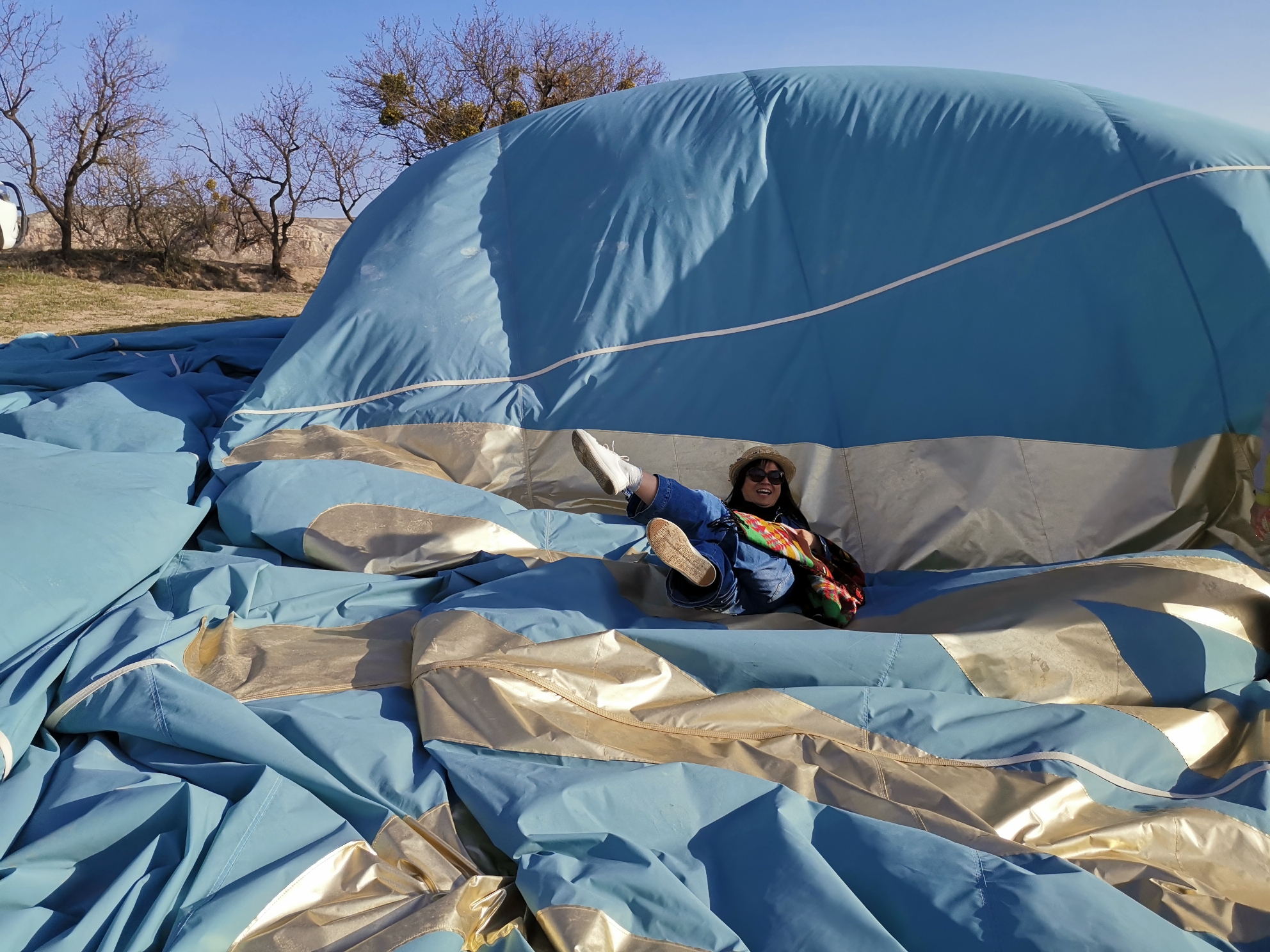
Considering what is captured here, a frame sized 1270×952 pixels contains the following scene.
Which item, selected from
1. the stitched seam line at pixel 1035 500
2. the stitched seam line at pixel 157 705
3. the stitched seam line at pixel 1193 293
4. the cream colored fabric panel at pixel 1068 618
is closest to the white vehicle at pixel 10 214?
the stitched seam line at pixel 157 705

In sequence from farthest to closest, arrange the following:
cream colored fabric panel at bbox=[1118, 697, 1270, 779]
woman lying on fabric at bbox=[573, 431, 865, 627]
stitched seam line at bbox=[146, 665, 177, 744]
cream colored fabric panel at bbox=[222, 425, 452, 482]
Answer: cream colored fabric panel at bbox=[222, 425, 452, 482]
woman lying on fabric at bbox=[573, 431, 865, 627]
cream colored fabric panel at bbox=[1118, 697, 1270, 779]
stitched seam line at bbox=[146, 665, 177, 744]

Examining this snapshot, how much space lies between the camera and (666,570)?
239 cm

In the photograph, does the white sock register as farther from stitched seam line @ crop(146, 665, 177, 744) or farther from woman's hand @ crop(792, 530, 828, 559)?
stitched seam line @ crop(146, 665, 177, 744)

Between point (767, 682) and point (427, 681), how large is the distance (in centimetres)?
66

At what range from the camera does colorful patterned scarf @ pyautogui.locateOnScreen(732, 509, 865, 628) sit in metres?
2.21

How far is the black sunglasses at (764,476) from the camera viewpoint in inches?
104

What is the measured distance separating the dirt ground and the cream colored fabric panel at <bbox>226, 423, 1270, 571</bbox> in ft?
10.9

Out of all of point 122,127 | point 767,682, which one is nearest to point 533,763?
point 767,682

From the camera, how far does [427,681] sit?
179 centimetres

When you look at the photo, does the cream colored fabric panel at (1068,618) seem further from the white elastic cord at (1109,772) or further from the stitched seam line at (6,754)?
the stitched seam line at (6,754)

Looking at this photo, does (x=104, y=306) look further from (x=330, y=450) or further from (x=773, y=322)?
(x=773, y=322)

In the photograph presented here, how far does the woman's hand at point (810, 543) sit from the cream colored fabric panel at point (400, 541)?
64 cm

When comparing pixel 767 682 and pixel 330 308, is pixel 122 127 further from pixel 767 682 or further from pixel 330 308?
pixel 767 682

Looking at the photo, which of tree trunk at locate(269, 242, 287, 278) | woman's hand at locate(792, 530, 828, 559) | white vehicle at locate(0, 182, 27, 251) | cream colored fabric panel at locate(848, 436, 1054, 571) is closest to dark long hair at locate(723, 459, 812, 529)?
woman's hand at locate(792, 530, 828, 559)
